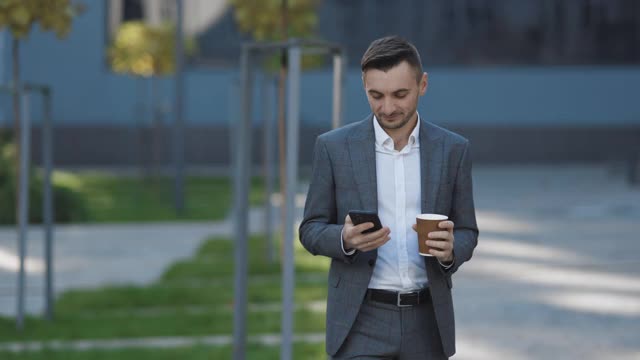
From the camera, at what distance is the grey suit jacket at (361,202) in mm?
3740

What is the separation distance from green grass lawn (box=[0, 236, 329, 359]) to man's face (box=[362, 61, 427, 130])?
4718 mm

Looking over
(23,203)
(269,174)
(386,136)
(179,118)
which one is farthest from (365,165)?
(179,118)

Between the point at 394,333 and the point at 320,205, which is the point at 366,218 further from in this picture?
the point at 394,333

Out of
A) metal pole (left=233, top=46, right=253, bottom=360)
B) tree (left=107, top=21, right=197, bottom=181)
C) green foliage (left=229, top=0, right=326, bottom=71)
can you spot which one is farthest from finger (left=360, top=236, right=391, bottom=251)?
tree (left=107, top=21, right=197, bottom=181)

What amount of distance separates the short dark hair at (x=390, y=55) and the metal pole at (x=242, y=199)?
3396 mm

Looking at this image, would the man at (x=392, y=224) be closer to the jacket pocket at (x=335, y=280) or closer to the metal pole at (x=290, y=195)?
the jacket pocket at (x=335, y=280)

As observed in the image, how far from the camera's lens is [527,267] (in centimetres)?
1304

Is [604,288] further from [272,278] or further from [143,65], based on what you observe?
[143,65]

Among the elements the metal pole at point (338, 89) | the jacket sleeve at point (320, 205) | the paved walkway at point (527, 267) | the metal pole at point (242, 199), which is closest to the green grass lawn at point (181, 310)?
the paved walkway at point (527, 267)

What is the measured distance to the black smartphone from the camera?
3.54 m

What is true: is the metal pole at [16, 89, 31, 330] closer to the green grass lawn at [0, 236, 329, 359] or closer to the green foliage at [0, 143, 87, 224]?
the green grass lawn at [0, 236, 329, 359]

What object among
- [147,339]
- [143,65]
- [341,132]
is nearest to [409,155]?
[341,132]

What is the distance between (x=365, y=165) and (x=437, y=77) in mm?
31578

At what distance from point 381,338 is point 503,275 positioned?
8836 millimetres
